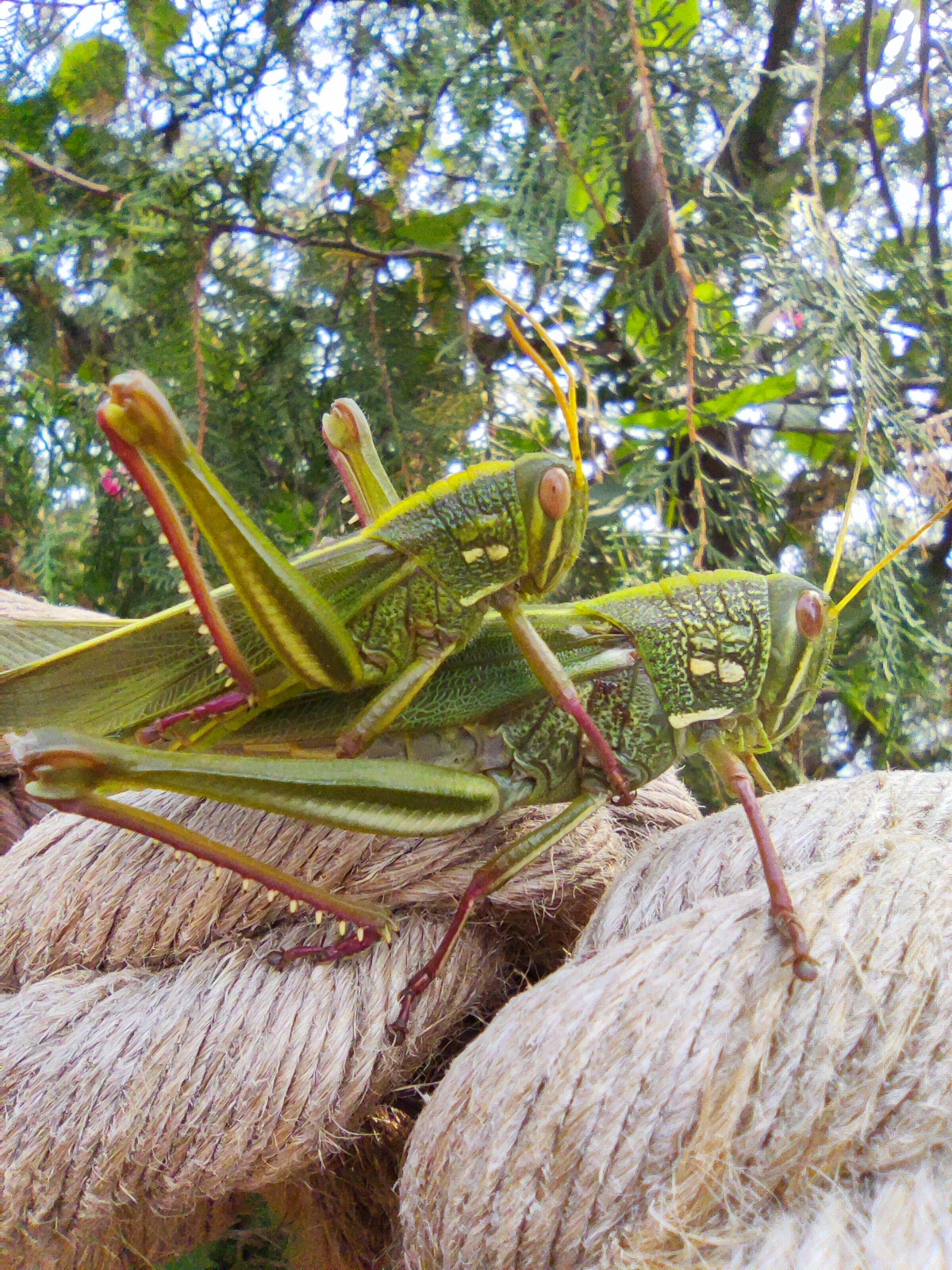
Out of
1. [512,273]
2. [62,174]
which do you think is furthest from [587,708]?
[62,174]

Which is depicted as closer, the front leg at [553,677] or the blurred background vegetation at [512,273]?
the front leg at [553,677]

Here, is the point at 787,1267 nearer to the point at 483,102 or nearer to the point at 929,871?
the point at 929,871

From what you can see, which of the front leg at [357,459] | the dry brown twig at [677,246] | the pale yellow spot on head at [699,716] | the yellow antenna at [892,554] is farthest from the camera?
the dry brown twig at [677,246]

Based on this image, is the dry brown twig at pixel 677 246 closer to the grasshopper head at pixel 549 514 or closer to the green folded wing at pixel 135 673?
the grasshopper head at pixel 549 514

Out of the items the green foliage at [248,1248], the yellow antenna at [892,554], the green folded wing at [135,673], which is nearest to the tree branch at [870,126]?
the yellow antenna at [892,554]

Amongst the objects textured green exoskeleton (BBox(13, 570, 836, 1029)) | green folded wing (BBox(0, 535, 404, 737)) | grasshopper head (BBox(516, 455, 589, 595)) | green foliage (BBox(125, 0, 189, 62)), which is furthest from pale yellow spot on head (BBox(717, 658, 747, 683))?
green foliage (BBox(125, 0, 189, 62))

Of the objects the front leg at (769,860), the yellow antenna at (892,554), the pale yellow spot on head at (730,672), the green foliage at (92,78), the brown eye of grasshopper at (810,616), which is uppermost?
the green foliage at (92,78)

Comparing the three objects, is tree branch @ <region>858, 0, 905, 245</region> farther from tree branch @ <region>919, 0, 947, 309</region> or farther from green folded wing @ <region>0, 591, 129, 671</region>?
green folded wing @ <region>0, 591, 129, 671</region>
